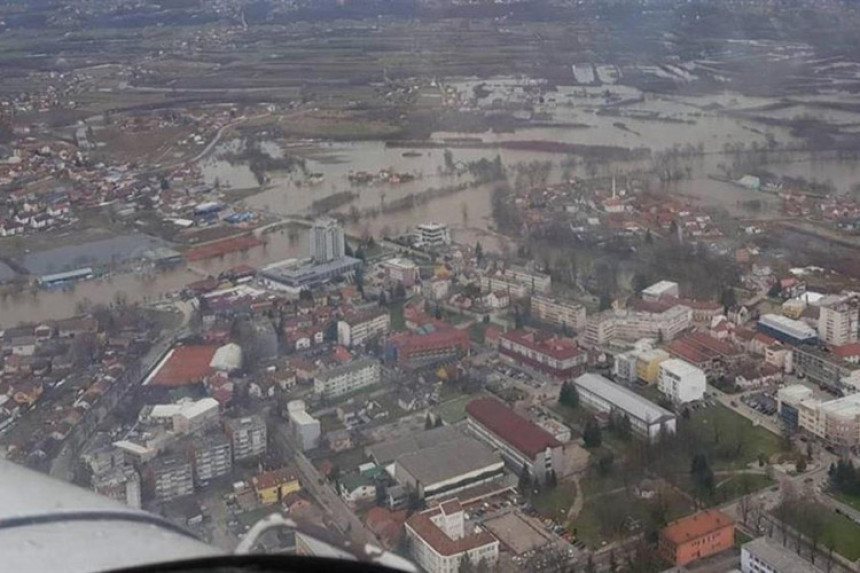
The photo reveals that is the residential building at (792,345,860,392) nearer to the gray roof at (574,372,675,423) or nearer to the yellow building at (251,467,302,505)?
the gray roof at (574,372,675,423)

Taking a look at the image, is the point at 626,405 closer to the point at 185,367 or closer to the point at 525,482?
the point at 525,482

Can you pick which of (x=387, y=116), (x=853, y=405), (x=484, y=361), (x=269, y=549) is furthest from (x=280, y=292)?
(x=269, y=549)

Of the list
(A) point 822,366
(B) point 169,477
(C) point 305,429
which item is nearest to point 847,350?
(A) point 822,366

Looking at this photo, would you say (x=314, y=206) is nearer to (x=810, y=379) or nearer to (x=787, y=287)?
(x=787, y=287)

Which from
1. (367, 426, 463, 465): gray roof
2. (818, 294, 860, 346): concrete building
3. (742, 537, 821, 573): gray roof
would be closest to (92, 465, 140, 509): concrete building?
(367, 426, 463, 465): gray roof

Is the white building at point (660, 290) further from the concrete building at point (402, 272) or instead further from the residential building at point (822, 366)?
the concrete building at point (402, 272)

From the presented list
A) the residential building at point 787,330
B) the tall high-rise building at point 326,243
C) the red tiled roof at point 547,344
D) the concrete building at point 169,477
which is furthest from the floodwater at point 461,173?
the concrete building at point 169,477
